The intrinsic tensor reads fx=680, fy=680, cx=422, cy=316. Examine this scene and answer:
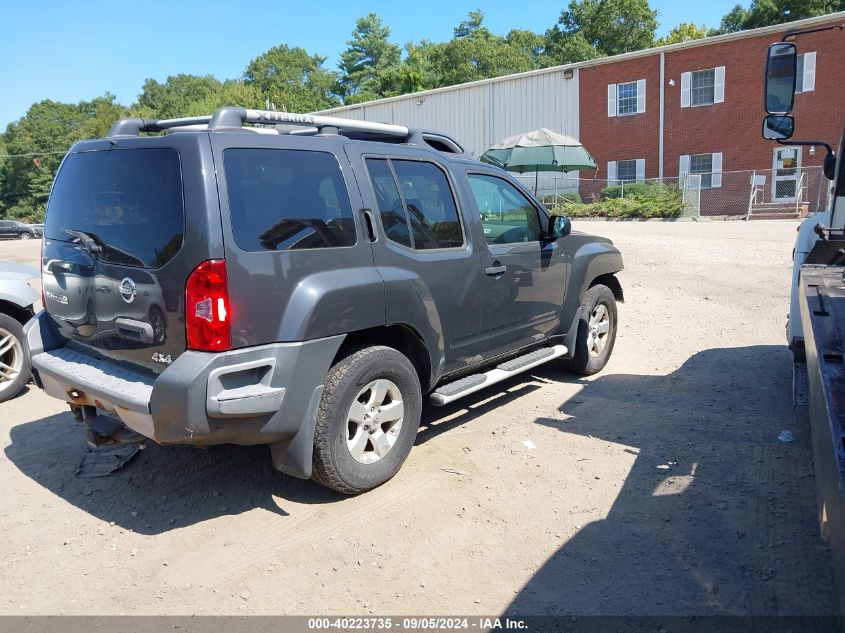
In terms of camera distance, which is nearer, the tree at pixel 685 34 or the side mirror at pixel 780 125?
the side mirror at pixel 780 125

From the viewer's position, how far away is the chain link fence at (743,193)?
2425cm

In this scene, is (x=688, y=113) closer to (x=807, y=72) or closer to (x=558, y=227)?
(x=807, y=72)

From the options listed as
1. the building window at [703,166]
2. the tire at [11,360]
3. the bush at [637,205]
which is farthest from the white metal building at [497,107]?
the tire at [11,360]

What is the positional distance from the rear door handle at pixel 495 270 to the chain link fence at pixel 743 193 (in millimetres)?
21120

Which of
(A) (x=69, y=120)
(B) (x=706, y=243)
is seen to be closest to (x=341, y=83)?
(A) (x=69, y=120)

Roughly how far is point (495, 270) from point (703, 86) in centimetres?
2647

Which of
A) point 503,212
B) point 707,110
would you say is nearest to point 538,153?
point 503,212

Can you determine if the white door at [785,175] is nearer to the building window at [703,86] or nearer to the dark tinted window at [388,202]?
the building window at [703,86]

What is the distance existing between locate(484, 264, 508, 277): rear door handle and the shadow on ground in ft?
3.95

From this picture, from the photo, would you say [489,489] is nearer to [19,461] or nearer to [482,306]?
[482,306]

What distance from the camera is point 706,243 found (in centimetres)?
1489

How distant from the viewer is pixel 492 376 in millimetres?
4930

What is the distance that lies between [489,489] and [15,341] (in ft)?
14.7

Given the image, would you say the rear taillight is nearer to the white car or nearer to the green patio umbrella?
the white car
